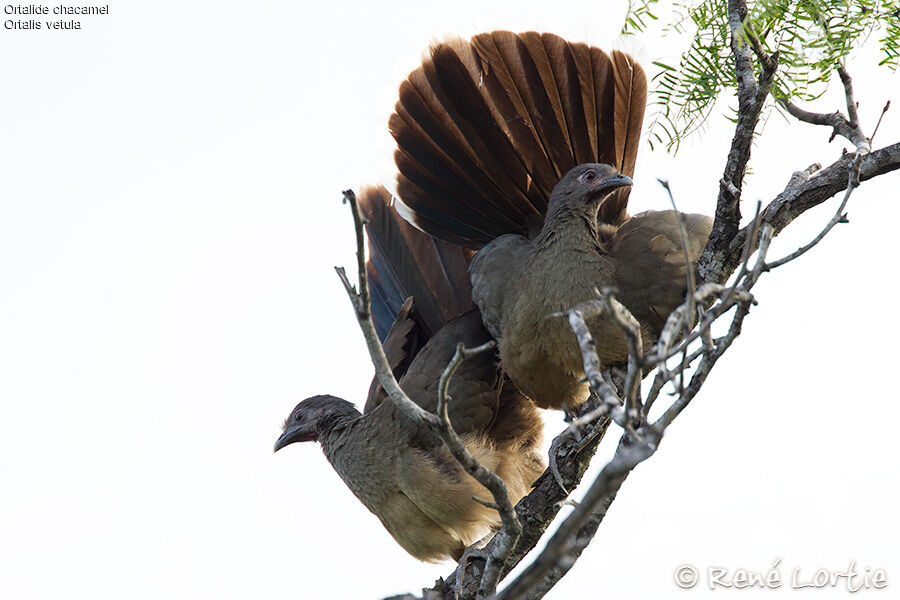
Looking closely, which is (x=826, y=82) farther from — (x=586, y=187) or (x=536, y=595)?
(x=536, y=595)

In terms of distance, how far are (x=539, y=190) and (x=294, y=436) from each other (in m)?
1.86

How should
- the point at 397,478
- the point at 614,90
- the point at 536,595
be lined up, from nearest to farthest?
the point at 536,595 → the point at 614,90 → the point at 397,478

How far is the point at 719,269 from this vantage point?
3418mm

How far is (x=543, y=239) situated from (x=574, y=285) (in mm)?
312

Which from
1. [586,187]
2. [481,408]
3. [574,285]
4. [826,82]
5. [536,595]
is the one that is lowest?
[536,595]

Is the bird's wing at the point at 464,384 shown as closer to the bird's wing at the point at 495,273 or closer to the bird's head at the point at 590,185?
the bird's wing at the point at 495,273

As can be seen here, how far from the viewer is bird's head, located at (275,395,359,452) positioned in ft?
16.4

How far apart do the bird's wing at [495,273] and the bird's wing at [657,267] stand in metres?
0.52

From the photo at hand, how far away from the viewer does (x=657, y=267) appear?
3.74 meters

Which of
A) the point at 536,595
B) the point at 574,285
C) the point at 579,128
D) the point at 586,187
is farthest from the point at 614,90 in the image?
the point at 536,595

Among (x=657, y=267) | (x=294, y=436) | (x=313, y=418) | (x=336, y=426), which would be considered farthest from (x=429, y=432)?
(x=657, y=267)

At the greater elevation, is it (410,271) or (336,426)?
(410,271)

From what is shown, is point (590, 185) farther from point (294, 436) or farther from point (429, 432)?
point (294, 436)

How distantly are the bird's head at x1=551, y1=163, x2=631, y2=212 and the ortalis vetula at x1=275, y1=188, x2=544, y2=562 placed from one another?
0.87 m
